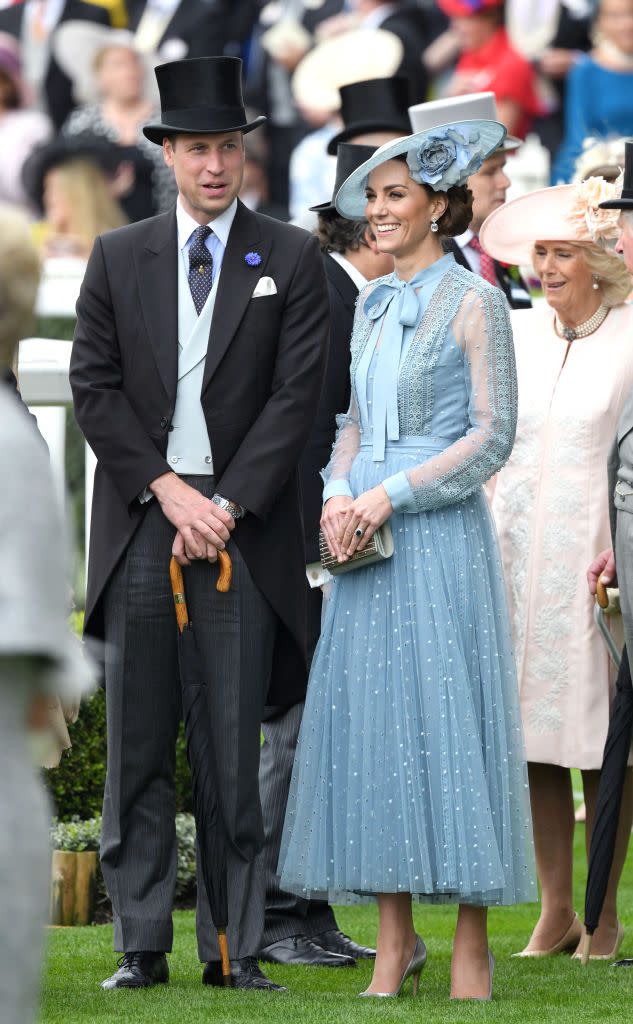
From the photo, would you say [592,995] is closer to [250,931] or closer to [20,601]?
[250,931]

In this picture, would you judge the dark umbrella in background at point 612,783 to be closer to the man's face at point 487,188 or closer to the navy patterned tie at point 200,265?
→ the navy patterned tie at point 200,265

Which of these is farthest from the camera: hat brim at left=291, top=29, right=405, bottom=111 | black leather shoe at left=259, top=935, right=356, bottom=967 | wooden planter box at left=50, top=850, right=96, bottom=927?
hat brim at left=291, top=29, right=405, bottom=111

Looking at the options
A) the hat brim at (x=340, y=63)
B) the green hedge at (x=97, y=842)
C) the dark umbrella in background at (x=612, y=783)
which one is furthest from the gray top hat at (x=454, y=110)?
the hat brim at (x=340, y=63)

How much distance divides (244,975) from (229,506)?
1125mm

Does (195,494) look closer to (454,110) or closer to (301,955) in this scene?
(301,955)

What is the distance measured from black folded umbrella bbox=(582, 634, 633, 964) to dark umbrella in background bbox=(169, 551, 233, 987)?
99 cm

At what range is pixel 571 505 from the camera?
559cm

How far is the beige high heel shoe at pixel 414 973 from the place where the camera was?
4609 millimetres

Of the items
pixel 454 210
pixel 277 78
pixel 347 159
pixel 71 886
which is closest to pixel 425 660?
pixel 454 210

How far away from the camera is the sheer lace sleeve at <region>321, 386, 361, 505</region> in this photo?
4844mm

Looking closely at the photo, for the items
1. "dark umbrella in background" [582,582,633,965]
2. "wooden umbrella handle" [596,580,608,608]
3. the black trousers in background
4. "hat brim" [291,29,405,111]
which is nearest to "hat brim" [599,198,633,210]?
"wooden umbrella handle" [596,580,608,608]

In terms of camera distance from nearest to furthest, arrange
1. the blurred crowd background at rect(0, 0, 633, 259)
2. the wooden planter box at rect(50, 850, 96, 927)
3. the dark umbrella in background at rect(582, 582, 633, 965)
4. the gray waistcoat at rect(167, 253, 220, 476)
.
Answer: the gray waistcoat at rect(167, 253, 220, 476)
the dark umbrella in background at rect(582, 582, 633, 965)
the wooden planter box at rect(50, 850, 96, 927)
the blurred crowd background at rect(0, 0, 633, 259)

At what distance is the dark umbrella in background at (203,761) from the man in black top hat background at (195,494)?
37 millimetres
